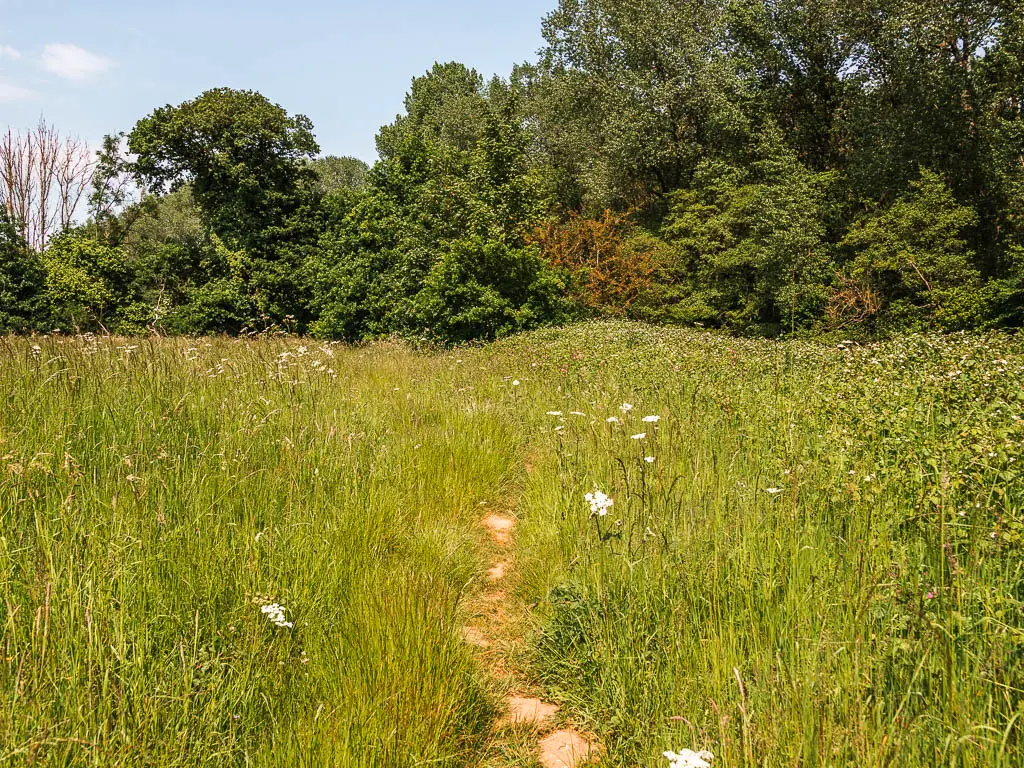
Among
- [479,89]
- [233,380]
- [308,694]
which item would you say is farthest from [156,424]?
[479,89]

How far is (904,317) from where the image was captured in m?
17.5

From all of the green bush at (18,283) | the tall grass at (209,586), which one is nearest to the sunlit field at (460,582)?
the tall grass at (209,586)

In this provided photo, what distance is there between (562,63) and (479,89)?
11612 millimetres

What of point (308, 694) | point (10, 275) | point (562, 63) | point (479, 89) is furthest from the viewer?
point (479, 89)

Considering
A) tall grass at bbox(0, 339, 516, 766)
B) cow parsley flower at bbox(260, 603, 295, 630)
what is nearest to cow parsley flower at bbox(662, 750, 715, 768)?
tall grass at bbox(0, 339, 516, 766)

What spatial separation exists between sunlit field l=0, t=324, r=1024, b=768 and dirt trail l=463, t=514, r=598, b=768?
0.05 metres

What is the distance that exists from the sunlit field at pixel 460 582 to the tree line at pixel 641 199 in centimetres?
1278

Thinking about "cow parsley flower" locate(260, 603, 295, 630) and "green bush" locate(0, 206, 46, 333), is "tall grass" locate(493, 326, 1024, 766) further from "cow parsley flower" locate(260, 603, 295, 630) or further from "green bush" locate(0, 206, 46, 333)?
"green bush" locate(0, 206, 46, 333)

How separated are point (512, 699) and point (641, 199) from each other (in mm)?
32678

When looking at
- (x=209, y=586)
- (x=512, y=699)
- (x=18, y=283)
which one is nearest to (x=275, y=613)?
(x=209, y=586)

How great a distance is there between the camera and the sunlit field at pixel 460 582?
5.44 ft

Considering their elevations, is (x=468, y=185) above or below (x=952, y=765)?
above

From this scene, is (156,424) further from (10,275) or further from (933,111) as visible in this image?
(10,275)

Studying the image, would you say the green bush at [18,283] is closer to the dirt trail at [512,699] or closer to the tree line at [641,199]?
the tree line at [641,199]
